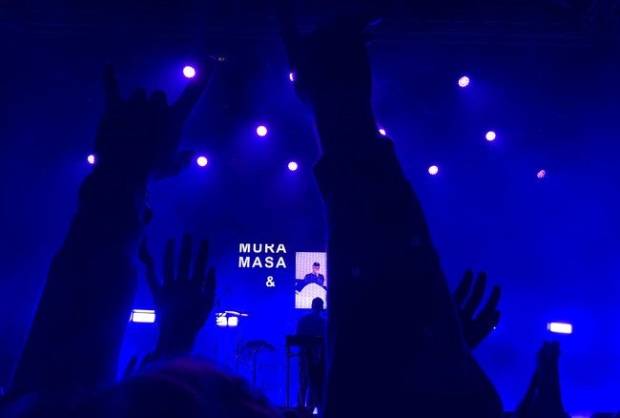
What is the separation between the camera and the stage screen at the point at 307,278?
31.2 feet

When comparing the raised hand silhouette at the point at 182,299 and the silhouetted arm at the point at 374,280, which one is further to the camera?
the raised hand silhouette at the point at 182,299

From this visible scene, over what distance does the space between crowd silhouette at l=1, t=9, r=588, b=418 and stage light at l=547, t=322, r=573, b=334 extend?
9775 mm

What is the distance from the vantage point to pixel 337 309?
2.10 feet

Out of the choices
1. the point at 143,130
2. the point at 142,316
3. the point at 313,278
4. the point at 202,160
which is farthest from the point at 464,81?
the point at 143,130

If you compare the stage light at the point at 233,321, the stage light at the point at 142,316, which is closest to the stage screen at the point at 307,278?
the stage light at the point at 233,321

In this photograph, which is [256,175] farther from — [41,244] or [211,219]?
[41,244]

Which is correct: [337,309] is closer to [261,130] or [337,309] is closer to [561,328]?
[261,130]

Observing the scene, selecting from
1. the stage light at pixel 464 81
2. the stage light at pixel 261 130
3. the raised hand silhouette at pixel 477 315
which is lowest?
the raised hand silhouette at pixel 477 315

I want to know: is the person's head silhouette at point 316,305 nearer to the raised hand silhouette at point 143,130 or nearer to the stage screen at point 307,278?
the stage screen at point 307,278

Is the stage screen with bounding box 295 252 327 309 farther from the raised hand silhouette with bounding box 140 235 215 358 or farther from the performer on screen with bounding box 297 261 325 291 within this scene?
the raised hand silhouette with bounding box 140 235 215 358

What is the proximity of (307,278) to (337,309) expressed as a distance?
357 inches

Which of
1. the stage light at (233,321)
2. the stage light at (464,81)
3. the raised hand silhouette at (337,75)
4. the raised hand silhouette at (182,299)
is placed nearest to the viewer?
the raised hand silhouette at (337,75)

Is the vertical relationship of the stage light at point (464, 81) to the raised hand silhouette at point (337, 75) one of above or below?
above

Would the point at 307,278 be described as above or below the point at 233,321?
above
